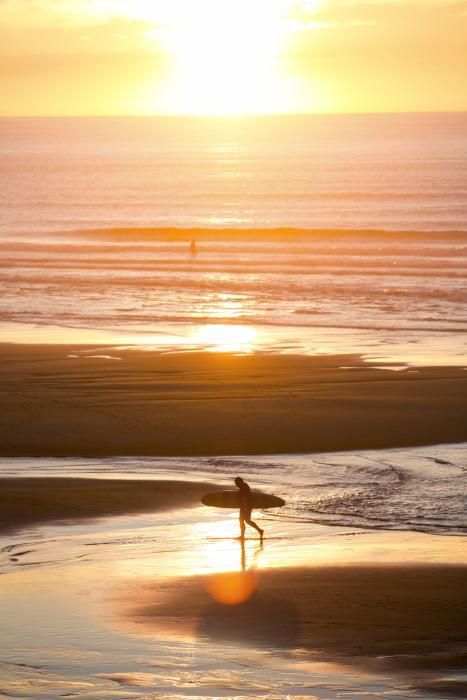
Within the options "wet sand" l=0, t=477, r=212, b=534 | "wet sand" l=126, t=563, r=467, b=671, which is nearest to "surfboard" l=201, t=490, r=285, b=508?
"wet sand" l=0, t=477, r=212, b=534

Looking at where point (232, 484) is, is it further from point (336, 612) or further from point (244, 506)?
point (336, 612)

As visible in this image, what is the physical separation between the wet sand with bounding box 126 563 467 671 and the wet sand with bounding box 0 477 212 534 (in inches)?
167

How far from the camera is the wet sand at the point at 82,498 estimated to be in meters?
19.2

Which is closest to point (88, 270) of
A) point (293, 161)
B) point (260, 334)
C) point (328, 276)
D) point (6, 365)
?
point (328, 276)

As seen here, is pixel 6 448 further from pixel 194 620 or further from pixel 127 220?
pixel 127 220

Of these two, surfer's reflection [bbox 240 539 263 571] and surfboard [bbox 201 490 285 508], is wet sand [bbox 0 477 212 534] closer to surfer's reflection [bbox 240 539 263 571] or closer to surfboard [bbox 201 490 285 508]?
surfboard [bbox 201 490 285 508]

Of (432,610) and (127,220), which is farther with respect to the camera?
(127,220)

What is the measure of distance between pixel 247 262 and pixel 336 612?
5368 cm

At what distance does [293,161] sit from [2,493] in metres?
166

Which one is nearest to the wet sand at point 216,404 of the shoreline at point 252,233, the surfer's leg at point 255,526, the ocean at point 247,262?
the ocean at point 247,262

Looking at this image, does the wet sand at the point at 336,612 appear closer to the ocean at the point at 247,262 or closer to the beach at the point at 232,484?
the beach at the point at 232,484

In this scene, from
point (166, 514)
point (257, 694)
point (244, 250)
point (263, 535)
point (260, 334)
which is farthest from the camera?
point (244, 250)

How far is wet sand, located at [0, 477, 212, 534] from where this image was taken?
63.0ft

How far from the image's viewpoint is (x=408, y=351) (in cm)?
3481
